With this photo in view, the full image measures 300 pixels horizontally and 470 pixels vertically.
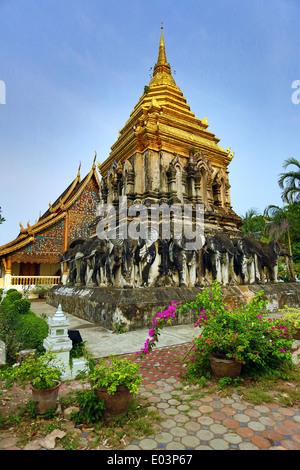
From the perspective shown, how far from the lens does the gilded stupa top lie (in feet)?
38.7

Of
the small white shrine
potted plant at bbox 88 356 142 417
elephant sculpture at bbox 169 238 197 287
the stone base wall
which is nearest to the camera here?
potted plant at bbox 88 356 142 417

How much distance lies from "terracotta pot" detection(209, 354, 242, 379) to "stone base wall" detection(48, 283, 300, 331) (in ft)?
10.9

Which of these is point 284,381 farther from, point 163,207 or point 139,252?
point 163,207

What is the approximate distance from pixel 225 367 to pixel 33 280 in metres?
15.2

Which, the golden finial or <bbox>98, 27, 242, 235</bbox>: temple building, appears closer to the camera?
<bbox>98, 27, 242, 235</bbox>: temple building

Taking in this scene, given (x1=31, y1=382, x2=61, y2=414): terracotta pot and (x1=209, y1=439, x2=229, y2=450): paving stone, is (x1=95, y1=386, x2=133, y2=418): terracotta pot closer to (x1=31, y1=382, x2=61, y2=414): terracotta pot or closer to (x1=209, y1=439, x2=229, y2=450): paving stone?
(x1=31, y1=382, x2=61, y2=414): terracotta pot

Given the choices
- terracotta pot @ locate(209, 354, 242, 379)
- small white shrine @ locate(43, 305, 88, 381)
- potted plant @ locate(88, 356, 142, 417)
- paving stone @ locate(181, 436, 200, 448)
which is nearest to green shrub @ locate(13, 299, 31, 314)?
small white shrine @ locate(43, 305, 88, 381)

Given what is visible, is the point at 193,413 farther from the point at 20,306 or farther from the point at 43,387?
the point at 20,306

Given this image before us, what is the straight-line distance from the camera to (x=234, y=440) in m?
2.30

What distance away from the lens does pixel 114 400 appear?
8.48 feet

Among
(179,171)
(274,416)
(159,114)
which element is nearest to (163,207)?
(179,171)

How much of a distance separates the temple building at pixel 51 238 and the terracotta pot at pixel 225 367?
42.8 ft

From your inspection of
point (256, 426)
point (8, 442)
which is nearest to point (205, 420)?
Answer: point (256, 426)
